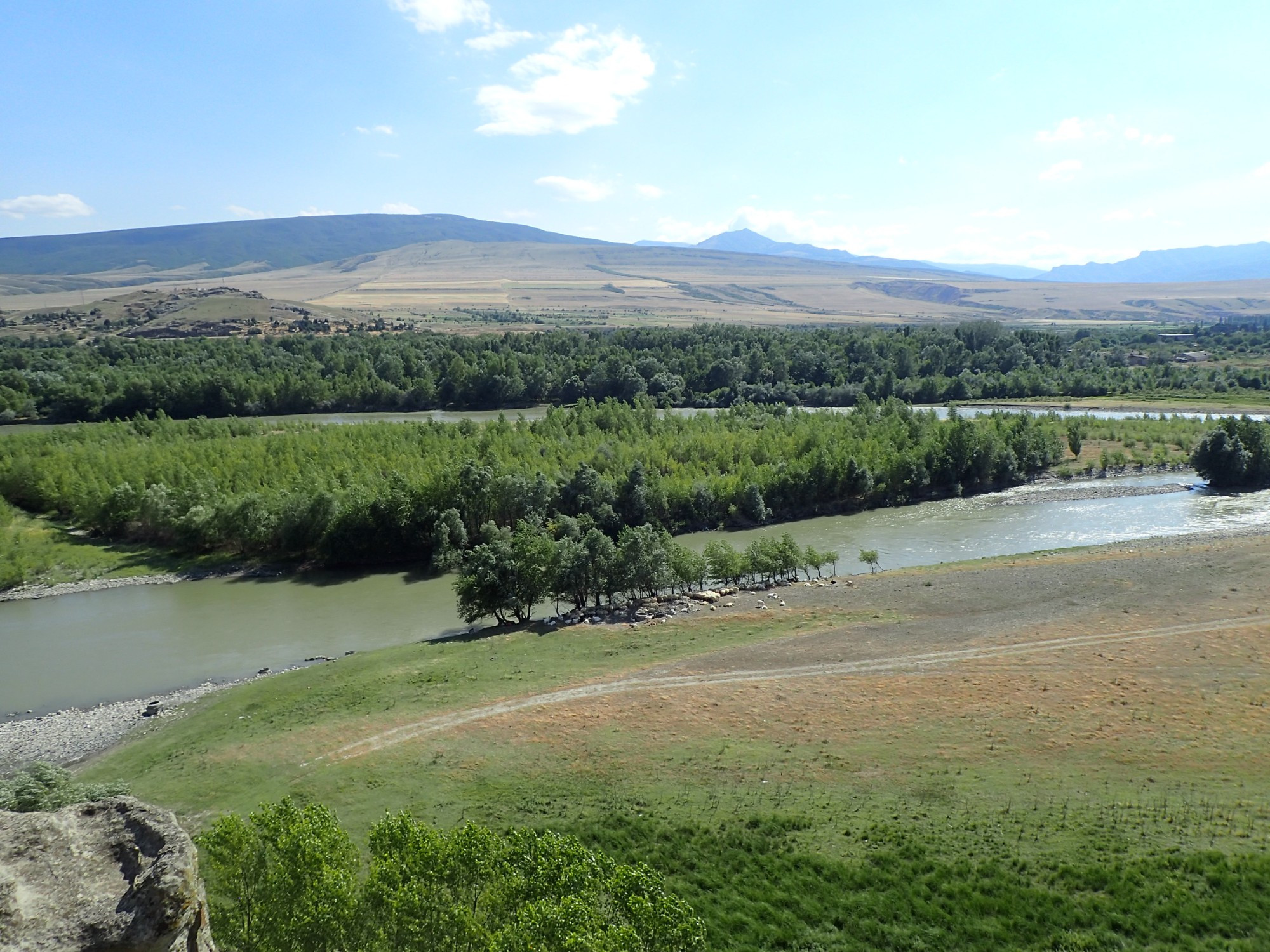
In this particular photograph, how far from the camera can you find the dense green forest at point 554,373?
91.2 meters

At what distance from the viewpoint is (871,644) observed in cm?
2969

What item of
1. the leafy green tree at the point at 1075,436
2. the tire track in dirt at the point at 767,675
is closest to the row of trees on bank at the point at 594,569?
the tire track in dirt at the point at 767,675

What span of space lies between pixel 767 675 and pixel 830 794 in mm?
7591

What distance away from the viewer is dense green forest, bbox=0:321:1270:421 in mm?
91188

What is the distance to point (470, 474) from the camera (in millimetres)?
46906

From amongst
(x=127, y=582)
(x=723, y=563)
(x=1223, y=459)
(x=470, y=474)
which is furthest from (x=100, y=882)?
(x=1223, y=459)

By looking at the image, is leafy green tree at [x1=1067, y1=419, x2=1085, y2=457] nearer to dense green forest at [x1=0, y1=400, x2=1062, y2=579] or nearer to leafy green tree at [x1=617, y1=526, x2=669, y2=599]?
dense green forest at [x1=0, y1=400, x2=1062, y2=579]

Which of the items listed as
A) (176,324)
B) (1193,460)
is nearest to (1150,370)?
(1193,460)

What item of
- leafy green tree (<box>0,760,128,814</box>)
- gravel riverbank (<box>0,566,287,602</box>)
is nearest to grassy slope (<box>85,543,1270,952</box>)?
leafy green tree (<box>0,760,128,814</box>)

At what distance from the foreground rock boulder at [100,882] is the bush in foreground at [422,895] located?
67.5 inches

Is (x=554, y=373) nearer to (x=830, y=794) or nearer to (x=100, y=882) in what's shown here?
(x=830, y=794)

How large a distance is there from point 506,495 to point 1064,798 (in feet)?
112

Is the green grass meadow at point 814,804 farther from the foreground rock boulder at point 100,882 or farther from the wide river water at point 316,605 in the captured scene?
the foreground rock boulder at point 100,882

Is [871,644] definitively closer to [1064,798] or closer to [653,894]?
[1064,798]
